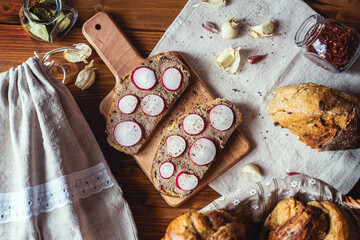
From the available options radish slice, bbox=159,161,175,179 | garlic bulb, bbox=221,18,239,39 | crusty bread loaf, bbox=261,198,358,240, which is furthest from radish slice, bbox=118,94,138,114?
crusty bread loaf, bbox=261,198,358,240

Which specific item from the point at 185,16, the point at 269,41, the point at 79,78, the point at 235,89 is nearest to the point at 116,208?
the point at 79,78

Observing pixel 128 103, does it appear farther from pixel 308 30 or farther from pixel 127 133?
pixel 308 30

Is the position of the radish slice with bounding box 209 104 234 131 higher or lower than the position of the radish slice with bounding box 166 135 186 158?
higher

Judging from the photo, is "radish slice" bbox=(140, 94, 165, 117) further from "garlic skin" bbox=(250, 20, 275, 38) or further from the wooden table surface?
"garlic skin" bbox=(250, 20, 275, 38)

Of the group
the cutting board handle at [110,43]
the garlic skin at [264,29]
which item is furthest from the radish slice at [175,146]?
the garlic skin at [264,29]

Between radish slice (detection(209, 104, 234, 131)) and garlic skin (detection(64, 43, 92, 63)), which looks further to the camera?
garlic skin (detection(64, 43, 92, 63))

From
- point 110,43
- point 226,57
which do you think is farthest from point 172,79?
point 110,43
